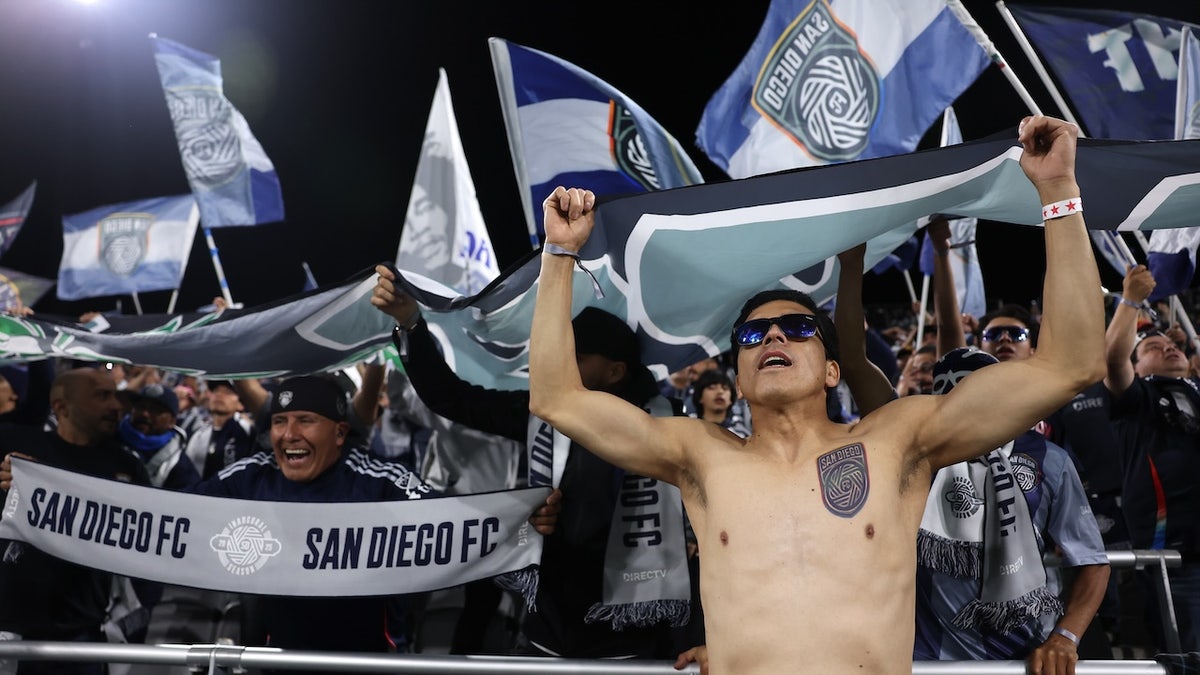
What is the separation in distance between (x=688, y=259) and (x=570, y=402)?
0.71 m

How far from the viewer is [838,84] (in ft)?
16.6

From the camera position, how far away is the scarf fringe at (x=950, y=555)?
10.3 ft

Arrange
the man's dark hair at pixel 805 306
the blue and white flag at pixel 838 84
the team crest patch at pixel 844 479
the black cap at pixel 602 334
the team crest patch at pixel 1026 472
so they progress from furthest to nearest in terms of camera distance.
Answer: the blue and white flag at pixel 838 84, the black cap at pixel 602 334, the team crest patch at pixel 1026 472, the man's dark hair at pixel 805 306, the team crest patch at pixel 844 479

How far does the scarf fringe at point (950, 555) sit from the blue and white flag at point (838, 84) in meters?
2.25

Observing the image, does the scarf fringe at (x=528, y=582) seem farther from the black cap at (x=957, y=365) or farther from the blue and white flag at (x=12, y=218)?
the blue and white flag at (x=12, y=218)

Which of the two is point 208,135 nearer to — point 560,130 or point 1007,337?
point 560,130

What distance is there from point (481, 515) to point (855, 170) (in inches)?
71.2

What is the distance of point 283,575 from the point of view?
11.6ft

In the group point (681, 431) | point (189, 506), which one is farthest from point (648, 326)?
point (189, 506)

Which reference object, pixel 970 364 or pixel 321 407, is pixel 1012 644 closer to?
pixel 970 364

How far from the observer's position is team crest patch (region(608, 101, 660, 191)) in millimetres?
4930

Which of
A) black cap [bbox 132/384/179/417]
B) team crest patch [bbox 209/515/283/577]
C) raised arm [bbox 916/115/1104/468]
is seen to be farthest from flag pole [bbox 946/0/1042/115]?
black cap [bbox 132/384/179/417]

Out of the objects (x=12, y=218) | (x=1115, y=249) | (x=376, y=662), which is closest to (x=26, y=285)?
(x=12, y=218)

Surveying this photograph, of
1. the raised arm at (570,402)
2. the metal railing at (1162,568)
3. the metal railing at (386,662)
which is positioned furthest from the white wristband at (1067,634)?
the raised arm at (570,402)
